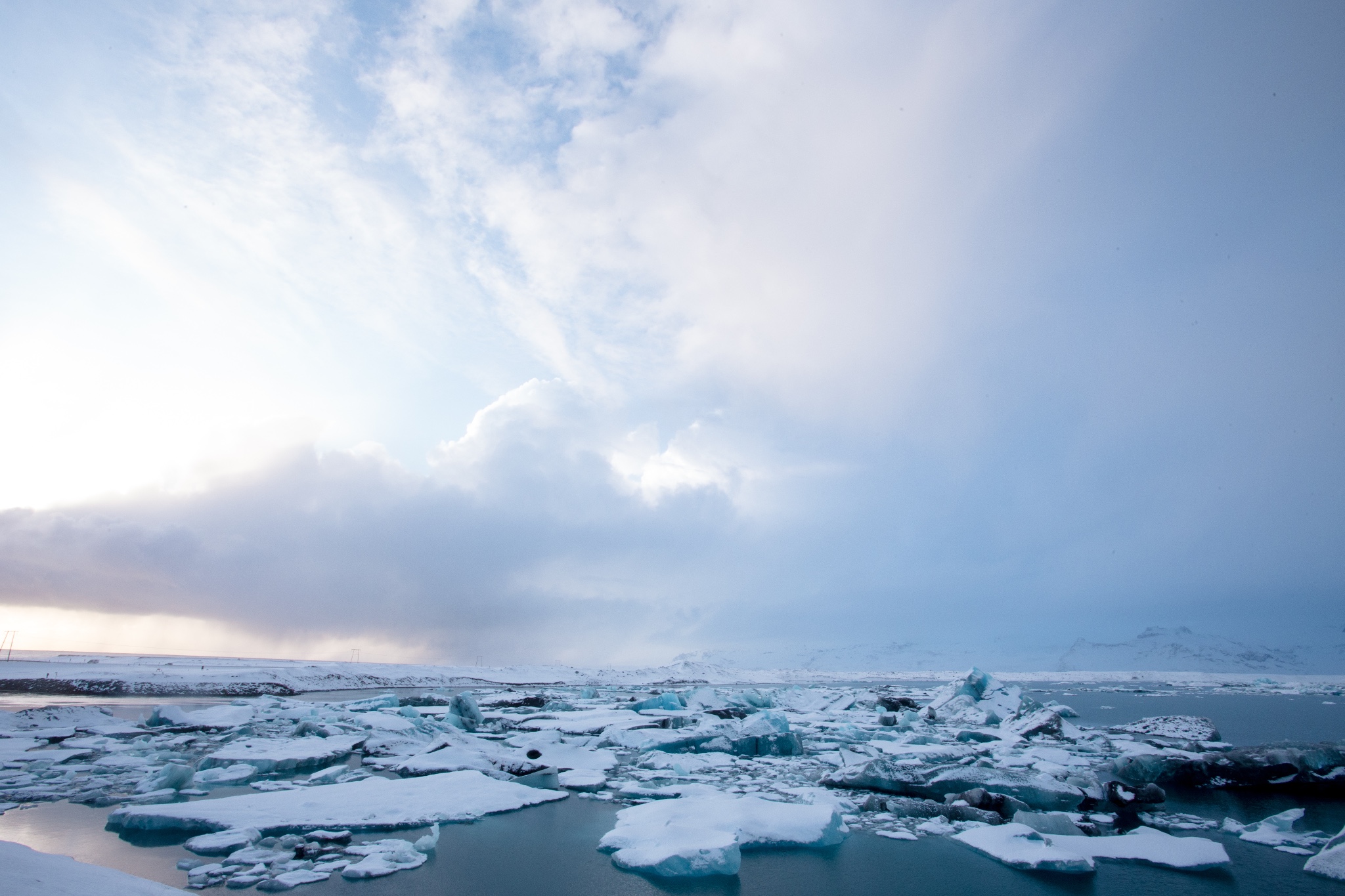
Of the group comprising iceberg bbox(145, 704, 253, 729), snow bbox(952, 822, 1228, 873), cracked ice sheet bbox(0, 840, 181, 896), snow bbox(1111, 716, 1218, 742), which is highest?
cracked ice sheet bbox(0, 840, 181, 896)

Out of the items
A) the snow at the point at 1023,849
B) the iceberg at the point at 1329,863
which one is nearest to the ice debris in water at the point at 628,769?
the snow at the point at 1023,849

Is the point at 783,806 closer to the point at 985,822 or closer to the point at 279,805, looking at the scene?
the point at 985,822

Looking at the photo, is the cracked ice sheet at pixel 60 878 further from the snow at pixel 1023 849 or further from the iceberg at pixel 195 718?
the iceberg at pixel 195 718

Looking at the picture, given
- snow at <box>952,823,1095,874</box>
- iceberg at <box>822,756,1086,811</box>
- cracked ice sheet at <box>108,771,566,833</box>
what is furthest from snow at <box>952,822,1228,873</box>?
cracked ice sheet at <box>108,771,566,833</box>

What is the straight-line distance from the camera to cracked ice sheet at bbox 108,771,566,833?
6.64 m

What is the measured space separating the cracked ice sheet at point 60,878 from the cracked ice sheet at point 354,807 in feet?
7.89

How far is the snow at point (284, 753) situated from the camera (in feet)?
32.9

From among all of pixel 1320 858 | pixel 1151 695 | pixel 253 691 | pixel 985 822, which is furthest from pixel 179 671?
pixel 1151 695

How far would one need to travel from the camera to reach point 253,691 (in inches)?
1294

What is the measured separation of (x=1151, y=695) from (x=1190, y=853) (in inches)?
1815

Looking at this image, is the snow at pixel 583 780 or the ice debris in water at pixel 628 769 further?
the snow at pixel 583 780

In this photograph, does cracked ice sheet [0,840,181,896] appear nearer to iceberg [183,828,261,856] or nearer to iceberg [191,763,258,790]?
iceberg [183,828,261,856]

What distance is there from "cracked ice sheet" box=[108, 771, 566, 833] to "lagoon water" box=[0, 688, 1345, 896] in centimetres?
23

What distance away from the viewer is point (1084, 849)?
21.2ft
